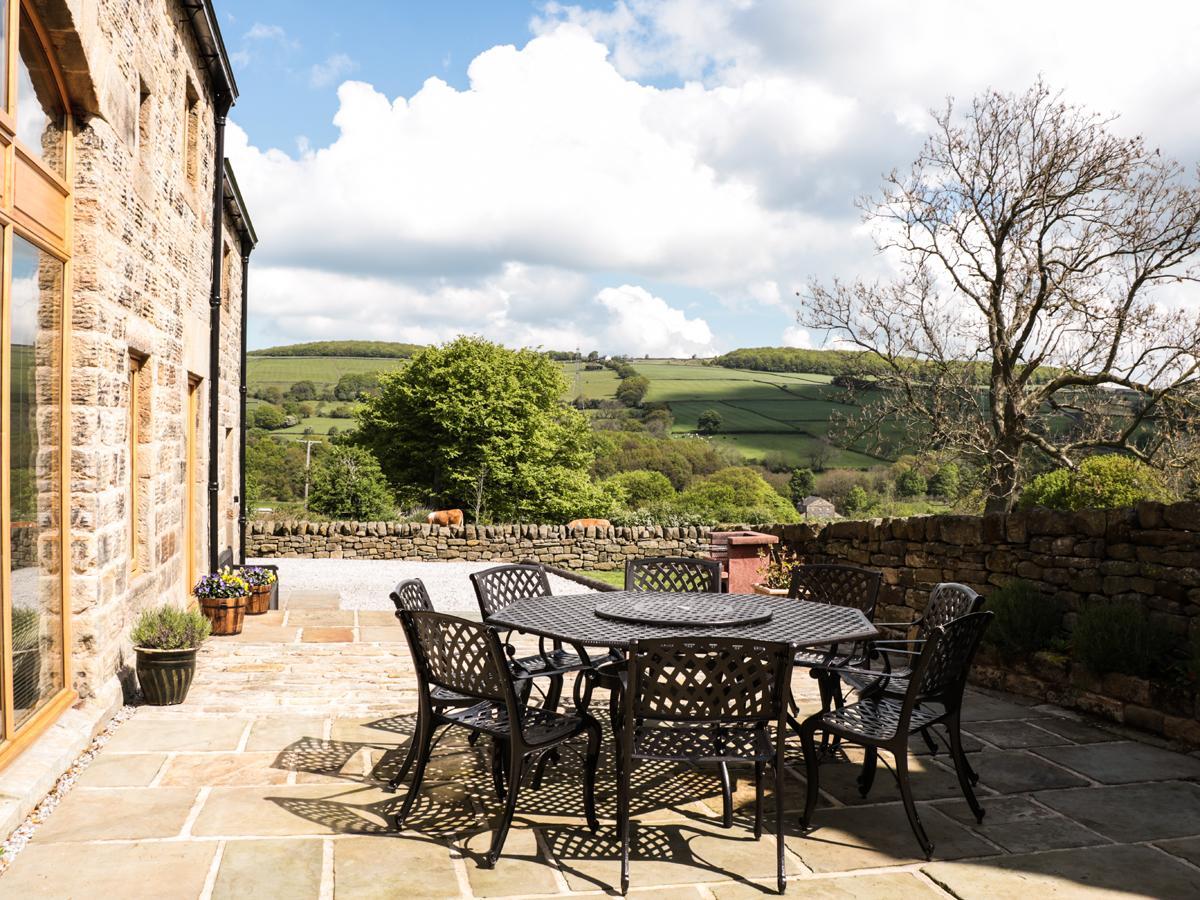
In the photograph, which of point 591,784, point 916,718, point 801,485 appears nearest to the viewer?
point 591,784

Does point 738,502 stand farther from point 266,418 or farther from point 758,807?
point 266,418

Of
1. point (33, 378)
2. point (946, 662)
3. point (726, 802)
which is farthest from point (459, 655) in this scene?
point (33, 378)

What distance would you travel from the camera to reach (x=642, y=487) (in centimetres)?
3409

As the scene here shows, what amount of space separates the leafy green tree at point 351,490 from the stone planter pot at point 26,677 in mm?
15257

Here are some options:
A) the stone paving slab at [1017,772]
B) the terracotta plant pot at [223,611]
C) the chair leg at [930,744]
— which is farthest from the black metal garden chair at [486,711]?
the terracotta plant pot at [223,611]

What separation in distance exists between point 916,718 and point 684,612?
118 centimetres

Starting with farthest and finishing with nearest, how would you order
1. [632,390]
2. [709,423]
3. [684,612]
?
1. [632,390]
2. [709,423]
3. [684,612]

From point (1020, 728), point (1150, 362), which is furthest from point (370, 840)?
point (1150, 362)

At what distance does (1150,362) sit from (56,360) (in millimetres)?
12690

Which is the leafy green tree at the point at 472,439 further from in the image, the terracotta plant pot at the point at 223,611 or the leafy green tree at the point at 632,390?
the leafy green tree at the point at 632,390

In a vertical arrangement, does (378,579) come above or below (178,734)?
below

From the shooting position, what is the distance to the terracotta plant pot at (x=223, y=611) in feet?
26.0

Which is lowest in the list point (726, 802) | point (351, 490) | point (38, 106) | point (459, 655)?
point (726, 802)

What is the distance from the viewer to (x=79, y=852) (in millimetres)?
3406
